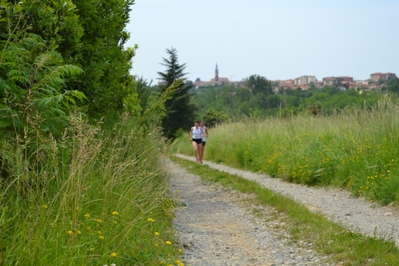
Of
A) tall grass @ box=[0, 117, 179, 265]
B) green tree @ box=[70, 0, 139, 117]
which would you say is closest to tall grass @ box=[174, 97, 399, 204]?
green tree @ box=[70, 0, 139, 117]

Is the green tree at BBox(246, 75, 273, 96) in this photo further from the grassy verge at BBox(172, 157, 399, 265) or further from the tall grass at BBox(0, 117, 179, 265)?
the tall grass at BBox(0, 117, 179, 265)

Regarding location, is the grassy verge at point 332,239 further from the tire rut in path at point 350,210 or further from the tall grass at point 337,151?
the tall grass at point 337,151

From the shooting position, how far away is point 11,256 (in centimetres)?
389

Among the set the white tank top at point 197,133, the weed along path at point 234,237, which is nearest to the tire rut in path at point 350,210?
the weed along path at point 234,237

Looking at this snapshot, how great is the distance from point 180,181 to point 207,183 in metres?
1.10

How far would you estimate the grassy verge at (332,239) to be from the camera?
19.6 feet

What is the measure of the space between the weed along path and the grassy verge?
16 centimetres

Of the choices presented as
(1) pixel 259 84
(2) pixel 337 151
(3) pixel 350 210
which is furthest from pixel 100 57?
(1) pixel 259 84

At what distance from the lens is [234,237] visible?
8.09 metres

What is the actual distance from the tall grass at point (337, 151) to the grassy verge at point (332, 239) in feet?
6.27

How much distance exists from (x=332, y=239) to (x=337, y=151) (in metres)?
7.04

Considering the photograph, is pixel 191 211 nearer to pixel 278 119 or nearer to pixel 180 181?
pixel 180 181

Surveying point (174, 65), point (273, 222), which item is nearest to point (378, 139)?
point (273, 222)

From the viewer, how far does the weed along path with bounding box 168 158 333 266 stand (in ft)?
21.7
